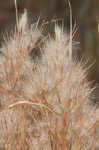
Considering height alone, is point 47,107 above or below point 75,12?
below

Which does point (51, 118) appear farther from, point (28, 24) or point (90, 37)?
point (90, 37)

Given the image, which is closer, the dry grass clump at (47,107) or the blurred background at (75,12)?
the dry grass clump at (47,107)

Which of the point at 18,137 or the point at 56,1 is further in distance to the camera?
the point at 56,1

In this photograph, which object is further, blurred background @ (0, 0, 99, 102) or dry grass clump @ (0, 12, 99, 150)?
blurred background @ (0, 0, 99, 102)

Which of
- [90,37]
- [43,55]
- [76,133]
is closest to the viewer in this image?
[76,133]

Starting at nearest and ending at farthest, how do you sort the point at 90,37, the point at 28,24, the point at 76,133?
the point at 76,133
the point at 28,24
the point at 90,37

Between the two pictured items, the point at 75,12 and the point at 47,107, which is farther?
the point at 75,12

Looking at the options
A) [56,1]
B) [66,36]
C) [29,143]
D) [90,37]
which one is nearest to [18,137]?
[29,143]

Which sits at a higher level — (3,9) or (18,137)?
(3,9)
